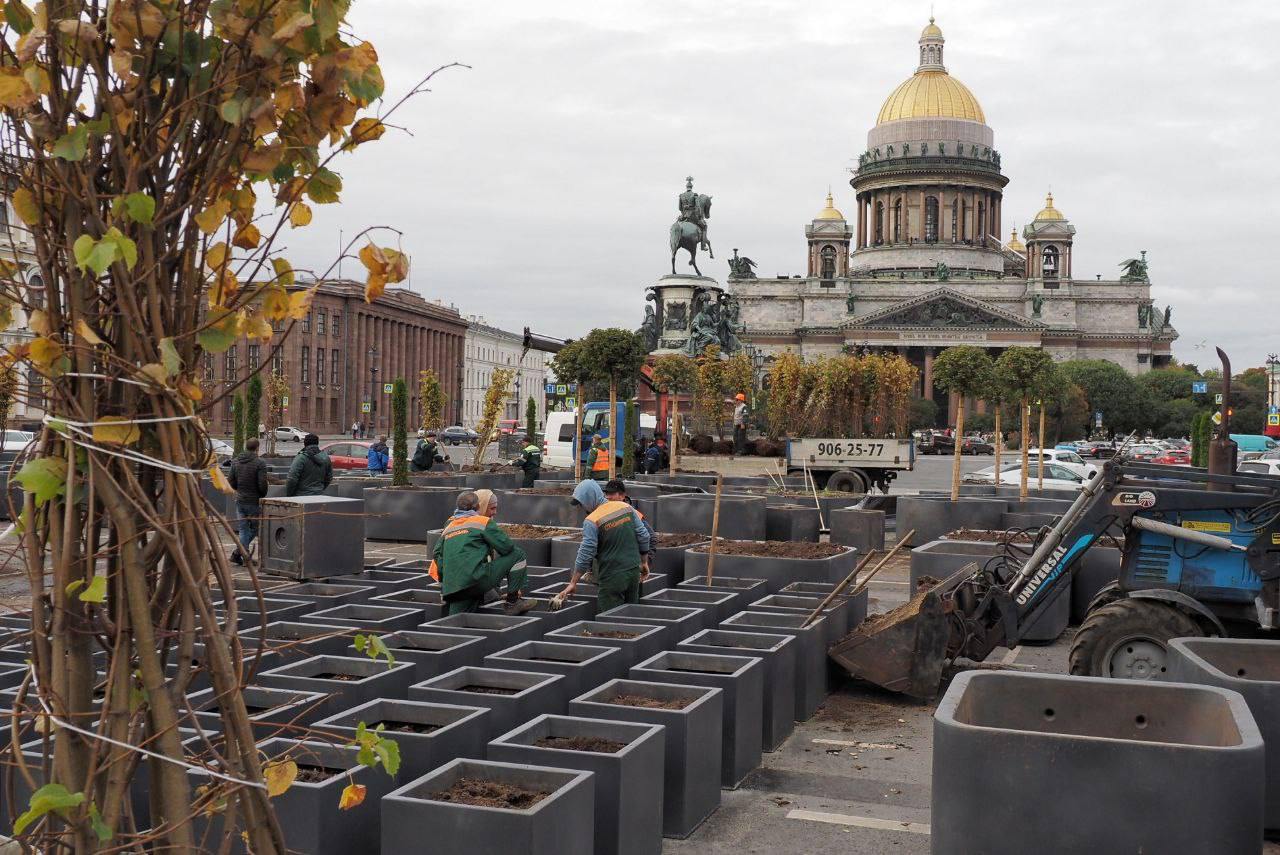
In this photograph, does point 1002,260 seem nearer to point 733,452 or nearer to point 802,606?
point 733,452

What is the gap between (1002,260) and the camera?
A: 115000mm

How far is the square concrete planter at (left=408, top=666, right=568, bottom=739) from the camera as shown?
705 centimetres

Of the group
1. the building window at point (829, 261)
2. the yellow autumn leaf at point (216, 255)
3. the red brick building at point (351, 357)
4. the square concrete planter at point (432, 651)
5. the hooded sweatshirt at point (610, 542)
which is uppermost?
the building window at point (829, 261)

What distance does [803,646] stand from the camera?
9562mm

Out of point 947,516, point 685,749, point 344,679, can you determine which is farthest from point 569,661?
point 947,516

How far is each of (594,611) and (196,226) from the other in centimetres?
838

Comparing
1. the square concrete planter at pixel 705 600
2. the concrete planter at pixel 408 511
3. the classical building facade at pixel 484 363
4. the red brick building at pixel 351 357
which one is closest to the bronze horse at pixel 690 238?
the red brick building at pixel 351 357

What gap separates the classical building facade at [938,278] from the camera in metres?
106

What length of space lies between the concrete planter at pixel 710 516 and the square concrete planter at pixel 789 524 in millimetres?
374

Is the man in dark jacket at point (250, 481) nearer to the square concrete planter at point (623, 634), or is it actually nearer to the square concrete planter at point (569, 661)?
the square concrete planter at point (623, 634)

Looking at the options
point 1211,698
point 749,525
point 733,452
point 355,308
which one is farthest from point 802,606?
point 355,308

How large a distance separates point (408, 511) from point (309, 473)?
11.0 feet

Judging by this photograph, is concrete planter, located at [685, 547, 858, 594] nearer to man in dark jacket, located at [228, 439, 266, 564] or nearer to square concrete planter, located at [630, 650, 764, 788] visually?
square concrete planter, located at [630, 650, 764, 788]

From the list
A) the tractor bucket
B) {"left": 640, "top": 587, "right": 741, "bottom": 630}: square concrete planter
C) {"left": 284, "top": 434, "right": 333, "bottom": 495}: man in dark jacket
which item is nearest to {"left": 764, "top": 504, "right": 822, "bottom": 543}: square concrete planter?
{"left": 284, "top": 434, "right": 333, "bottom": 495}: man in dark jacket
